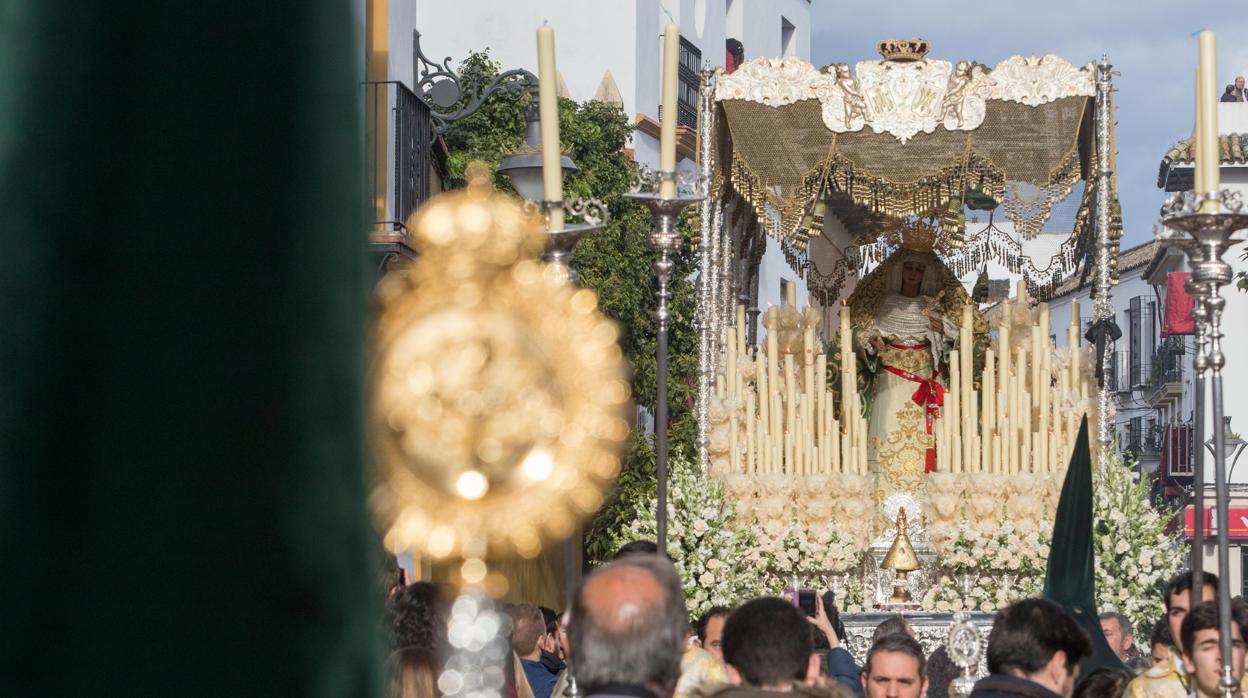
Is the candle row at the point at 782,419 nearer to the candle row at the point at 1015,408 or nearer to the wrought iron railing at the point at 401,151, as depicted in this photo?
the candle row at the point at 1015,408

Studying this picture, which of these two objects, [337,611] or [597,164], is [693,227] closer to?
[597,164]

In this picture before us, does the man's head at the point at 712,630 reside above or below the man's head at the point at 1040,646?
below

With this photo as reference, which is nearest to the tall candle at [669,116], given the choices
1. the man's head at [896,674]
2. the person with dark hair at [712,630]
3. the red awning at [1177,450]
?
the person with dark hair at [712,630]

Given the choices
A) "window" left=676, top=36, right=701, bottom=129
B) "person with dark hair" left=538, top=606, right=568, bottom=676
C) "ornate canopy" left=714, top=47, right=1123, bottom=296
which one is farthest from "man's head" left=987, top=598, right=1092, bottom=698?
"window" left=676, top=36, right=701, bottom=129

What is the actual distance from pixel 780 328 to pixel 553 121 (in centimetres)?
725

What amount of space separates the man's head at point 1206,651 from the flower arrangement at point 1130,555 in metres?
5.21

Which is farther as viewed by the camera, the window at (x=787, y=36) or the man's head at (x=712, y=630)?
the window at (x=787, y=36)

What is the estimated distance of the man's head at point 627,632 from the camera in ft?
8.75

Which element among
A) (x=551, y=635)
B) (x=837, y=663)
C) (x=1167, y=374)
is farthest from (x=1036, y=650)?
(x=1167, y=374)

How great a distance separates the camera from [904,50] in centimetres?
1216

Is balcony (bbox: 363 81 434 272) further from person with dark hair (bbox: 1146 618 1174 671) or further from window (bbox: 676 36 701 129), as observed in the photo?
window (bbox: 676 36 701 129)

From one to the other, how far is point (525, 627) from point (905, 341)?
7319 millimetres

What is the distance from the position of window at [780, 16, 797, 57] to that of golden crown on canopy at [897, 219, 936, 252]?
1860 cm

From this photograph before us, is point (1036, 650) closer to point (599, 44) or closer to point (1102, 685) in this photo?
point (1102, 685)
